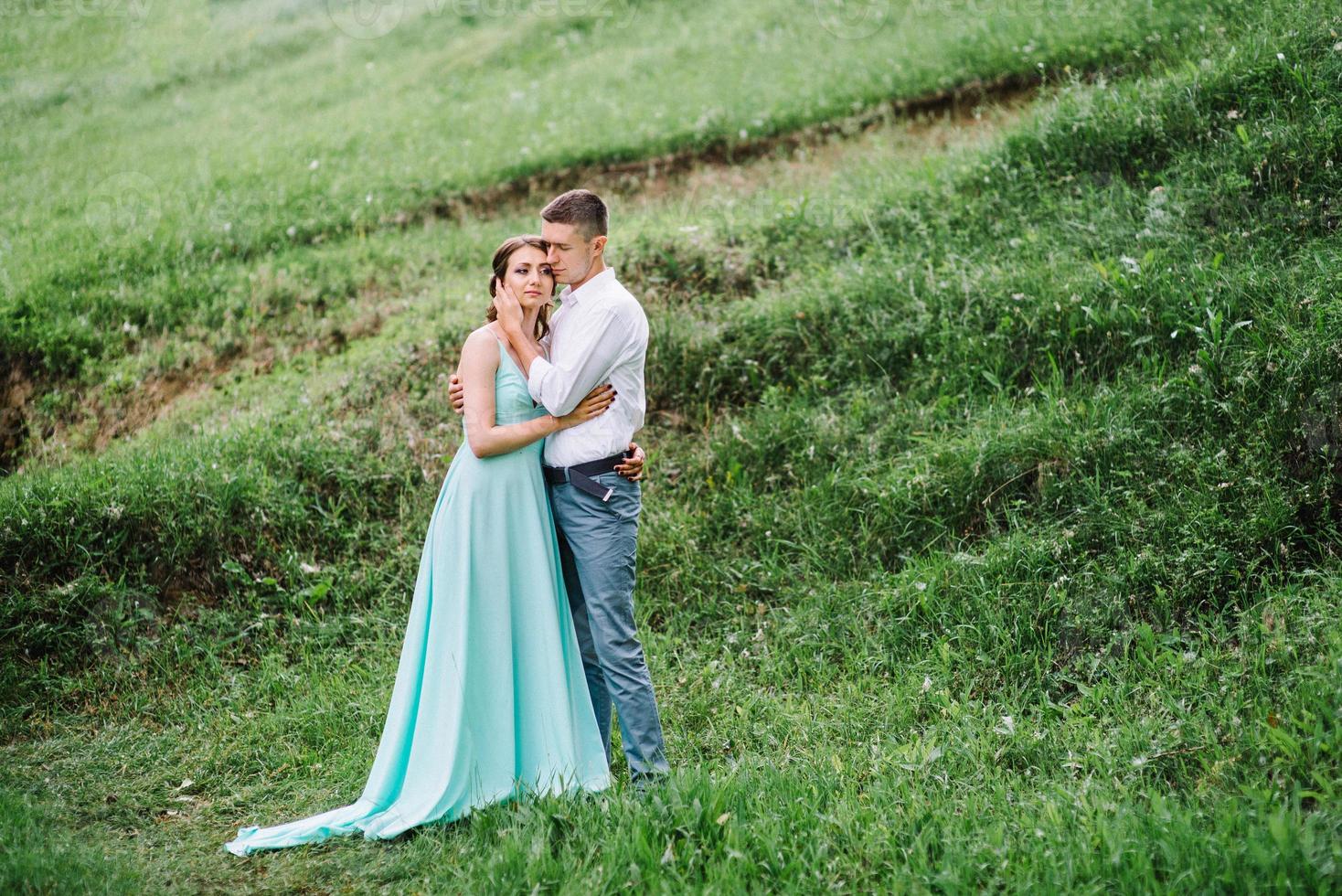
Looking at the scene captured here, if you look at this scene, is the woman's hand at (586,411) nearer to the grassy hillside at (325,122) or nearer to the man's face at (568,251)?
the man's face at (568,251)

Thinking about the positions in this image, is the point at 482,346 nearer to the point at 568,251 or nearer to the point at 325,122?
the point at 568,251

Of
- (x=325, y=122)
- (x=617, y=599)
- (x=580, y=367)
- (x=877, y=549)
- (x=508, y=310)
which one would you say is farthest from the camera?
(x=325, y=122)

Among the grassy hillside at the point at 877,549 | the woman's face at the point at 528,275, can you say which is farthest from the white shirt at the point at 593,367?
the grassy hillside at the point at 877,549

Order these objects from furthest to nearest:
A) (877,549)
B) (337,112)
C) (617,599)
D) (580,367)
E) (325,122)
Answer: (337,112) < (325,122) < (877,549) < (617,599) < (580,367)

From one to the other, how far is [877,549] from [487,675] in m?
2.83

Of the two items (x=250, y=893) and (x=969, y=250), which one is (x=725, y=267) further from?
(x=250, y=893)

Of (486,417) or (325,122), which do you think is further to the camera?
(325,122)

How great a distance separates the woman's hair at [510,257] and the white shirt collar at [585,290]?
0.24 meters

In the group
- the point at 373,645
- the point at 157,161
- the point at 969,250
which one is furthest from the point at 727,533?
the point at 157,161

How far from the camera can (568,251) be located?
15.8ft

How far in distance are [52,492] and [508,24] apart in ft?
37.9

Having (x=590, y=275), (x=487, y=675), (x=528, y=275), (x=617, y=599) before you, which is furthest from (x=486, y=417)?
(x=487, y=675)

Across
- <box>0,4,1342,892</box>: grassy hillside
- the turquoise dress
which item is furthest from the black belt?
<box>0,4,1342,892</box>: grassy hillside

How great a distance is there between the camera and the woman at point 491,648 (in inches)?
188
